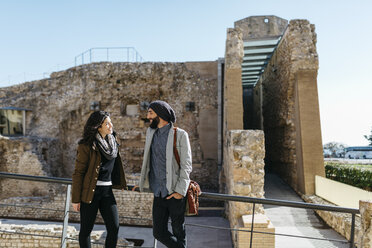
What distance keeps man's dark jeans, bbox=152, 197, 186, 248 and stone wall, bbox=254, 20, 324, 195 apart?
7.54 metres

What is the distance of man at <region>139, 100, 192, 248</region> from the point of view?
2.18 metres

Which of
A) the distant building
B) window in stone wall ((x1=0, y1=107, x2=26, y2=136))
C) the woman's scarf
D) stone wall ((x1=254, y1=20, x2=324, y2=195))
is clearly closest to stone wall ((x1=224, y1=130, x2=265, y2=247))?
stone wall ((x1=254, y1=20, x2=324, y2=195))

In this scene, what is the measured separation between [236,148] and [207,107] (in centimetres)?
840

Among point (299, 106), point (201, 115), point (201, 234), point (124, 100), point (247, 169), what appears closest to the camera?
point (247, 169)

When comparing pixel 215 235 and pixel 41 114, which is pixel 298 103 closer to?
pixel 215 235

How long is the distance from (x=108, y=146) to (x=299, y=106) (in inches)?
323

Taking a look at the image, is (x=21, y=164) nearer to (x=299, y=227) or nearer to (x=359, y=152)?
(x=299, y=227)

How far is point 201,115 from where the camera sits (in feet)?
48.0

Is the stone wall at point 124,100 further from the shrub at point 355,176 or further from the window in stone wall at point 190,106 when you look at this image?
the shrub at point 355,176

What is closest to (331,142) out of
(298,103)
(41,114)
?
(298,103)

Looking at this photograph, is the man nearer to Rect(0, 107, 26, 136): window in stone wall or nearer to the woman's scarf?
the woman's scarf

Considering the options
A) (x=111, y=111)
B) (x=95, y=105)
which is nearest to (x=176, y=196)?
(x=111, y=111)

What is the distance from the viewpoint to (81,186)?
2.21m

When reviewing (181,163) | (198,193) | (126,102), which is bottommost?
(198,193)
